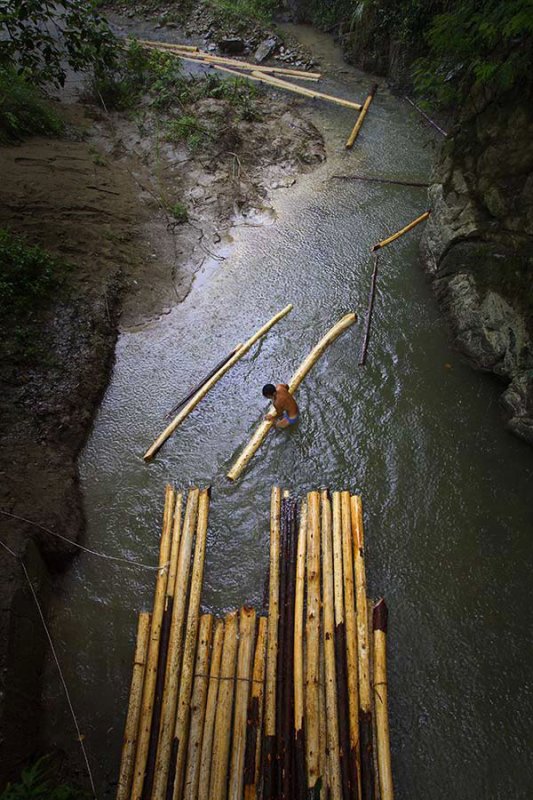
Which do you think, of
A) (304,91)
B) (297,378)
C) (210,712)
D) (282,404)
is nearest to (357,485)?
(282,404)

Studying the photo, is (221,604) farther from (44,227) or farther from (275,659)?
(44,227)

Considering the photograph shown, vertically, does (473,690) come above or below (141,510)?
below

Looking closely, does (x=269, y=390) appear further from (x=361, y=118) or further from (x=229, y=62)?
(x=229, y=62)

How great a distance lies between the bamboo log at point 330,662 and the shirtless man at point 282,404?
4.97 feet

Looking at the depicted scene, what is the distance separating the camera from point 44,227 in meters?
7.80

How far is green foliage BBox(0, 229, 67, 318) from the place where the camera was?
20.9 ft

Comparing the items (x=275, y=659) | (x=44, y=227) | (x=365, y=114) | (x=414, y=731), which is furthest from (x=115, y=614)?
(x=365, y=114)

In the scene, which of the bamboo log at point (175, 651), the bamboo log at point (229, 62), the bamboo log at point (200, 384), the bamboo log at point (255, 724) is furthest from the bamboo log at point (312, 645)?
the bamboo log at point (229, 62)

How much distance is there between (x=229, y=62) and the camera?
45.6 feet

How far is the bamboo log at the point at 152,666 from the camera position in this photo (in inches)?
145

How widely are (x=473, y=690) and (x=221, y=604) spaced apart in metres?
2.59

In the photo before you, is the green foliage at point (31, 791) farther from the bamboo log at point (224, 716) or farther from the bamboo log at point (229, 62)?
the bamboo log at point (229, 62)

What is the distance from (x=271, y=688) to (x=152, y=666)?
111 centimetres

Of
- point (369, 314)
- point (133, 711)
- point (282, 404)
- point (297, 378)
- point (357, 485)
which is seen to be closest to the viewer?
point (133, 711)
